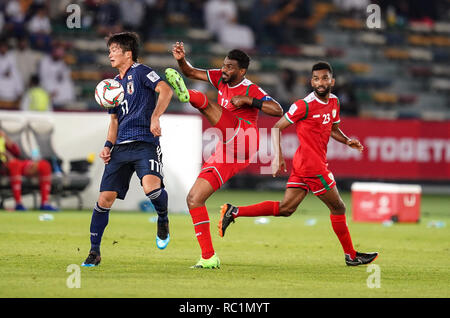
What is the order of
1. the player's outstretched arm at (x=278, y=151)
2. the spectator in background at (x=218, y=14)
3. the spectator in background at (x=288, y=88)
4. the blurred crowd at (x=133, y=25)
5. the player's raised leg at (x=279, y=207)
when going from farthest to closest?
the spectator in background at (x=218, y=14), the spectator in background at (x=288, y=88), the blurred crowd at (x=133, y=25), the player's raised leg at (x=279, y=207), the player's outstretched arm at (x=278, y=151)

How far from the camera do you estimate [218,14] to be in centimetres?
2683

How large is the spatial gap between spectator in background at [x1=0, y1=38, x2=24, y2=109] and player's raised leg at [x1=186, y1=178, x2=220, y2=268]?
44.0 feet

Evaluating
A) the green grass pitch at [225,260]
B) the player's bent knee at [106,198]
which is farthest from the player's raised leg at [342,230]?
the player's bent knee at [106,198]

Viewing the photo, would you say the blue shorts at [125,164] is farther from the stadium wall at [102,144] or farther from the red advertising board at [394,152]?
the red advertising board at [394,152]

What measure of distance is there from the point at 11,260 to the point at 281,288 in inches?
120

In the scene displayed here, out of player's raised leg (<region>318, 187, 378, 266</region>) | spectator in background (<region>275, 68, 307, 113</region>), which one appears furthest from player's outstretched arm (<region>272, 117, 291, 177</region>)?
spectator in background (<region>275, 68, 307, 113</region>)

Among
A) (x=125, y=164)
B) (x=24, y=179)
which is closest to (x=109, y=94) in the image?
(x=125, y=164)

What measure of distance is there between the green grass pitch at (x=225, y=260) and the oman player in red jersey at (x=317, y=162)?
41 cm

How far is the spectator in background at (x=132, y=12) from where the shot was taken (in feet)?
83.0

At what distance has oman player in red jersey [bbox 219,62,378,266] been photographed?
991 cm

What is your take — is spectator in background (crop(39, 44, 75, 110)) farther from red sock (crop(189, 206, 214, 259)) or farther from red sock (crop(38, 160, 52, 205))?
red sock (crop(189, 206, 214, 259))

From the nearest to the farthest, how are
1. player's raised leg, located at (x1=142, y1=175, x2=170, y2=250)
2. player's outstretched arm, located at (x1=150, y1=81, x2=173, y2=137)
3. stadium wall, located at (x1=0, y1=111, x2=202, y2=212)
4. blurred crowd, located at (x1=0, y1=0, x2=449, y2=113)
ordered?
player's outstretched arm, located at (x1=150, y1=81, x2=173, y2=137) < player's raised leg, located at (x1=142, y1=175, x2=170, y2=250) < stadium wall, located at (x1=0, y1=111, x2=202, y2=212) < blurred crowd, located at (x1=0, y1=0, x2=449, y2=113)

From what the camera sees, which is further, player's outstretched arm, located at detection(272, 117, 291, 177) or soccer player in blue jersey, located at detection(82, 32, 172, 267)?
player's outstretched arm, located at detection(272, 117, 291, 177)

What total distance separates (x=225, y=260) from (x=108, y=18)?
15629 mm
